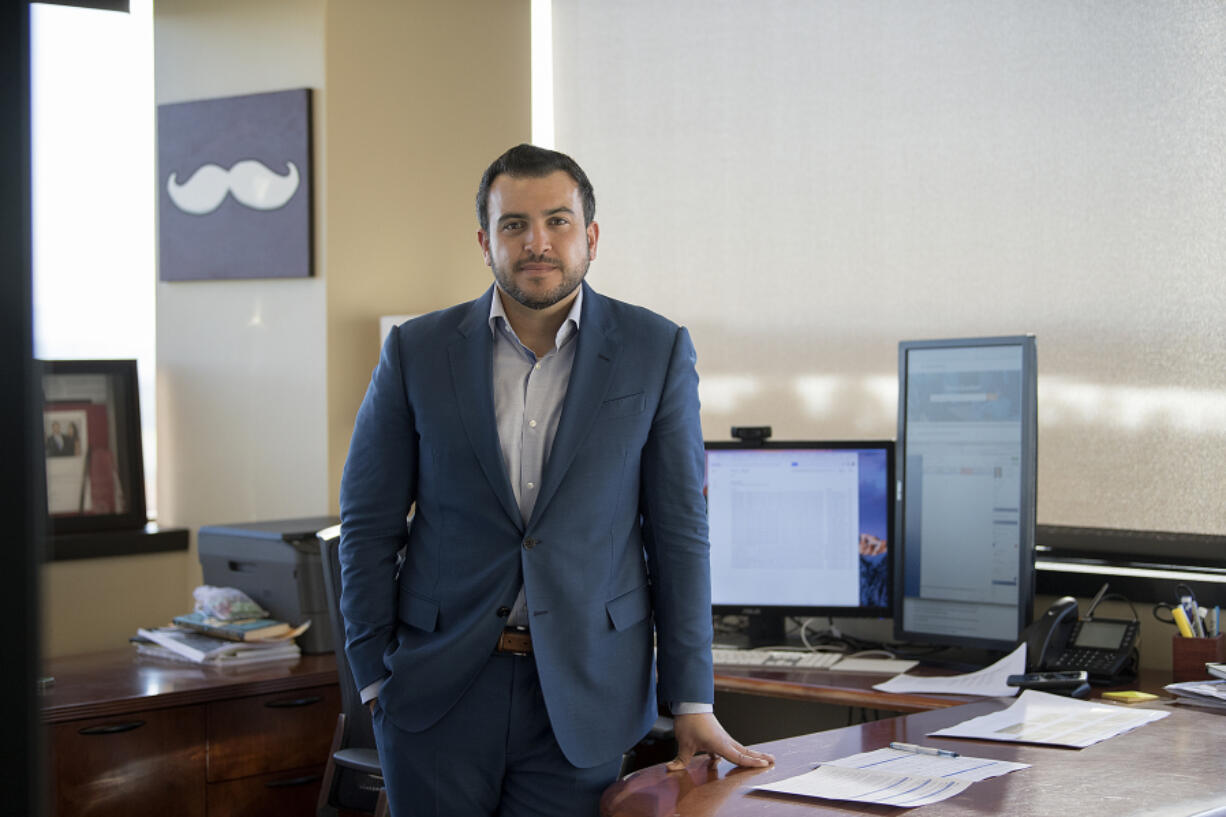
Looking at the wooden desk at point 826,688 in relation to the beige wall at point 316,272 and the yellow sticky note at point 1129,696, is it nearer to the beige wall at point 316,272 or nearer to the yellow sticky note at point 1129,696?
the yellow sticky note at point 1129,696

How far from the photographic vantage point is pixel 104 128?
369cm

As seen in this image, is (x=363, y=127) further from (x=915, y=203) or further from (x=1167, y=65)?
(x=1167, y=65)

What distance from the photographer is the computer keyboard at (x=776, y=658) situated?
2.81m

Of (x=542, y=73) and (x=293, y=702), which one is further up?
(x=542, y=73)

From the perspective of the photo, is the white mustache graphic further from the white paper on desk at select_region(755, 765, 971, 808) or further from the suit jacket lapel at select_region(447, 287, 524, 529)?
the white paper on desk at select_region(755, 765, 971, 808)

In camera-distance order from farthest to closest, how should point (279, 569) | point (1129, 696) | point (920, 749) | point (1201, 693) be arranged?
1. point (279, 569)
2. point (1129, 696)
3. point (1201, 693)
4. point (920, 749)

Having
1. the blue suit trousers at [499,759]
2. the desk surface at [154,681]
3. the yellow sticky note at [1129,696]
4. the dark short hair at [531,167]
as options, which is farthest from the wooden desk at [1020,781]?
the desk surface at [154,681]

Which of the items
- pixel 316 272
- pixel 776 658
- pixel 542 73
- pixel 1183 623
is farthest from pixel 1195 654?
pixel 542 73

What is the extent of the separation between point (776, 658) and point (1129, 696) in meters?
0.79

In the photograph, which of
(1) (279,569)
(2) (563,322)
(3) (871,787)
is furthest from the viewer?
(1) (279,569)

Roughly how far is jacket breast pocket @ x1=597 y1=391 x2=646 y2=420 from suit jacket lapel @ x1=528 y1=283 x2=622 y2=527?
1 centimetres

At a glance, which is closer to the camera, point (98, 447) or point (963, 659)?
point (963, 659)

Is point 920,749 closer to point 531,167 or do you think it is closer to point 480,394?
point 480,394

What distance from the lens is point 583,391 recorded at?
6.21 feet
